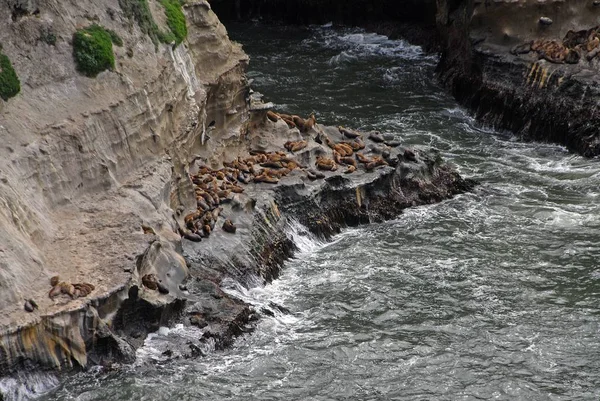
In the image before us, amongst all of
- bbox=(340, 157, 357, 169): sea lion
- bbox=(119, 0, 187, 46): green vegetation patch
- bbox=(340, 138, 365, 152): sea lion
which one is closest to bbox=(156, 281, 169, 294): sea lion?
bbox=(119, 0, 187, 46): green vegetation patch

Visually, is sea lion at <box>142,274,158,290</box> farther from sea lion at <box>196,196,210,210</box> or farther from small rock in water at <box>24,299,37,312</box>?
sea lion at <box>196,196,210,210</box>

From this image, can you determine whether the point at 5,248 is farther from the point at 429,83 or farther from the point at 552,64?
the point at 429,83

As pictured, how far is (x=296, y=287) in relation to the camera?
58.9ft

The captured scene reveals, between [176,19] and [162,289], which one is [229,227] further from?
[176,19]

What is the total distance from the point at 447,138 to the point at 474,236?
295 inches

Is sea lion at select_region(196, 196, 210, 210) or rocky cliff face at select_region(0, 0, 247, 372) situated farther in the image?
sea lion at select_region(196, 196, 210, 210)

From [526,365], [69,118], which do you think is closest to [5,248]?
[69,118]

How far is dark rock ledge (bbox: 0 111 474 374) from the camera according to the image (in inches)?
537

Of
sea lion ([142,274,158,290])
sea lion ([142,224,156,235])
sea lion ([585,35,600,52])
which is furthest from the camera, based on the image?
sea lion ([585,35,600,52])

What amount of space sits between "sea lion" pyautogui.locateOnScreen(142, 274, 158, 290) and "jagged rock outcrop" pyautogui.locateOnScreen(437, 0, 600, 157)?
45.3 ft

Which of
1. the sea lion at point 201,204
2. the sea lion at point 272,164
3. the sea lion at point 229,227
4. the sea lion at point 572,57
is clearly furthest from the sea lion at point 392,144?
the sea lion at point 572,57

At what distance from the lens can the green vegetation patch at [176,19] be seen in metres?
20.4

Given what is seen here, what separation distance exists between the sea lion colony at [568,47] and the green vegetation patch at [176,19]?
11.7 m

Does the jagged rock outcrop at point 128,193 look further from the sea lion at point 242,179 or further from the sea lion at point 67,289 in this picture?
the sea lion at point 242,179
